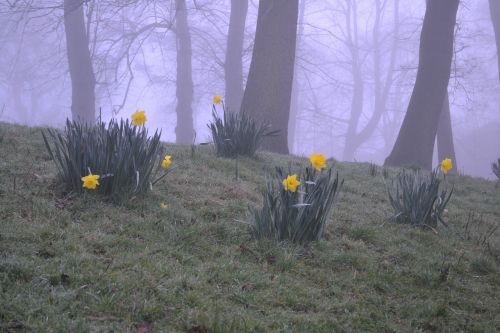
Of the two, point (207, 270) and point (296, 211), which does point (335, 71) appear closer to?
point (296, 211)

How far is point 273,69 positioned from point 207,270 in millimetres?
5652

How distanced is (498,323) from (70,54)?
1209 cm

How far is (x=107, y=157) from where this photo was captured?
3.31 metres

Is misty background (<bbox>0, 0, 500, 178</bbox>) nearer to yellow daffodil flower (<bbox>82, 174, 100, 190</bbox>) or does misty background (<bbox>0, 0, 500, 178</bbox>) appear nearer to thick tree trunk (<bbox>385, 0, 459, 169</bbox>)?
thick tree trunk (<bbox>385, 0, 459, 169</bbox>)

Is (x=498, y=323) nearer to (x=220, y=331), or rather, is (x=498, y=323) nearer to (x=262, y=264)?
(x=262, y=264)

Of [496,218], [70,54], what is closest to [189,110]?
[70,54]

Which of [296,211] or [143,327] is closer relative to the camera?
[143,327]

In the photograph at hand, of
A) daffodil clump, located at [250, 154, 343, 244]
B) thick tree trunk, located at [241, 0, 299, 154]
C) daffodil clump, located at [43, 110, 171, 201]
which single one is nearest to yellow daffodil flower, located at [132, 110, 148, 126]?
daffodil clump, located at [43, 110, 171, 201]

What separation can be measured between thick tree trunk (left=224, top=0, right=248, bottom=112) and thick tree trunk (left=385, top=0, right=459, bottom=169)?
245 inches

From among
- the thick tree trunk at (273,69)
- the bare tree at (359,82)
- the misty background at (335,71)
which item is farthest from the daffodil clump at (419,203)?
the bare tree at (359,82)

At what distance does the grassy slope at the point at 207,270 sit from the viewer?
85.0 inches

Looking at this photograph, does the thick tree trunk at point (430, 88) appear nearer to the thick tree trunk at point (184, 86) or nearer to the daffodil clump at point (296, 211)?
the daffodil clump at point (296, 211)

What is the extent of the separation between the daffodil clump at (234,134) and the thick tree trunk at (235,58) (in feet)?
26.3

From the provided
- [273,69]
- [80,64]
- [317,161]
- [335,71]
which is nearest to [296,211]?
[317,161]
